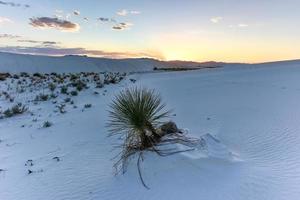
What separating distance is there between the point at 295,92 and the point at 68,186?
858 centimetres

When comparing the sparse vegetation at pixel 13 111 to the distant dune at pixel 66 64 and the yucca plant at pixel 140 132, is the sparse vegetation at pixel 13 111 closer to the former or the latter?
the yucca plant at pixel 140 132

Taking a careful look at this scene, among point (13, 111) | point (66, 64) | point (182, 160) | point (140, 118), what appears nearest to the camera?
point (182, 160)

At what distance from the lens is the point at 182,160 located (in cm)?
560

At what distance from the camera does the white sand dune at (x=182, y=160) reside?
4945mm

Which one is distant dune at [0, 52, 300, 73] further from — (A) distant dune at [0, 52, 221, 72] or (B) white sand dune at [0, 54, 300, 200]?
(B) white sand dune at [0, 54, 300, 200]

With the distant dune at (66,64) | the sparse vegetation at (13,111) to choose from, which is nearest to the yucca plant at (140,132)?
the sparse vegetation at (13,111)

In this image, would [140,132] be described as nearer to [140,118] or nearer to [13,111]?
[140,118]

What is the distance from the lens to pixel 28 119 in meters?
11.3

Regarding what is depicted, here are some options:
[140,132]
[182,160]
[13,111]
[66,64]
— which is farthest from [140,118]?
[66,64]

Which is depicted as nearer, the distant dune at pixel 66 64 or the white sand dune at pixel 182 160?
the white sand dune at pixel 182 160

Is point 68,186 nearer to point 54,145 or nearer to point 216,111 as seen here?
point 54,145

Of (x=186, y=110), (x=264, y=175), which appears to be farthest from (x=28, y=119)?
(x=264, y=175)

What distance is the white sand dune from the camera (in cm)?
495

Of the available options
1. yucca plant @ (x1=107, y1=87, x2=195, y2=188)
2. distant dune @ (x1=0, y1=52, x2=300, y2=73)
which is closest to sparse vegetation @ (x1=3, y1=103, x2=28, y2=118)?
yucca plant @ (x1=107, y1=87, x2=195, y2=188)
